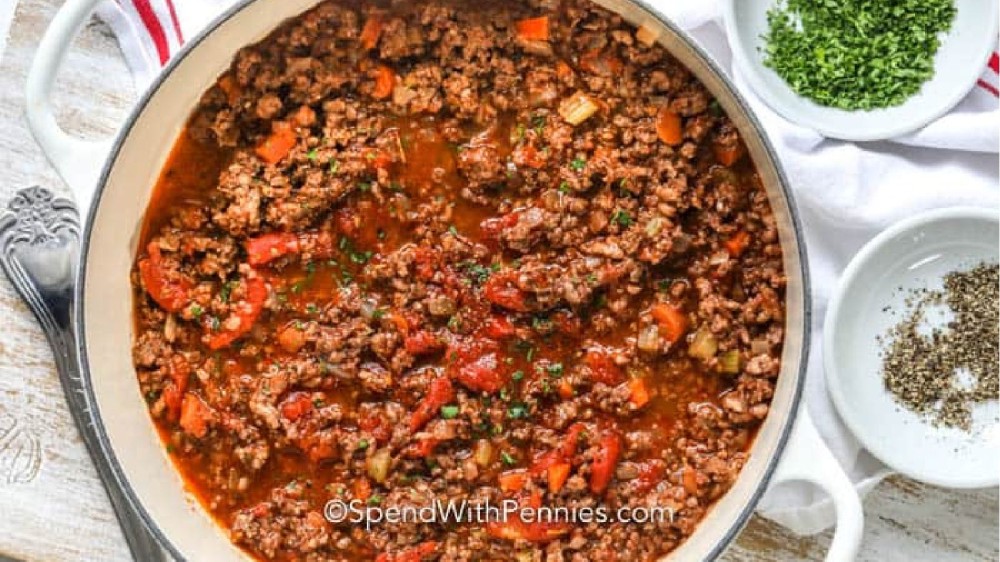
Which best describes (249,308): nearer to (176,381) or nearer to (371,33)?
(176,381)

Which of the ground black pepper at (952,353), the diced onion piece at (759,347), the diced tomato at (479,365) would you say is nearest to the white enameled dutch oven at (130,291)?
the diced onion piece at (759,347)

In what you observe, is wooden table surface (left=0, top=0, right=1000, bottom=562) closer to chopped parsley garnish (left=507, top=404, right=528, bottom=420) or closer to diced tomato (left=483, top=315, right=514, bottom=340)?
chopped parsley garnish (left=507, top=404, right=528, bottom=420)

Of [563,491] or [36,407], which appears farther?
[36,407]

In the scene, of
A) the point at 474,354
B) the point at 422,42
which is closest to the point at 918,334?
the point at 474,354

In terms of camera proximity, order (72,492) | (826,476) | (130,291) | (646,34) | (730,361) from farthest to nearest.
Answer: (72,492), (130,291), (730,361), (646,34), (826,476)

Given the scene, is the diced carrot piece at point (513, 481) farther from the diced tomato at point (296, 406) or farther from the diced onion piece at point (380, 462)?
the diced tomato at point (296, 406)

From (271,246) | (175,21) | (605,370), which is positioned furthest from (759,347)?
Result: (175,21)

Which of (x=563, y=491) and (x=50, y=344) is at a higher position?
(x=563, y=491)

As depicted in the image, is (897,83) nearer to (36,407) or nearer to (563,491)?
(563,491)
